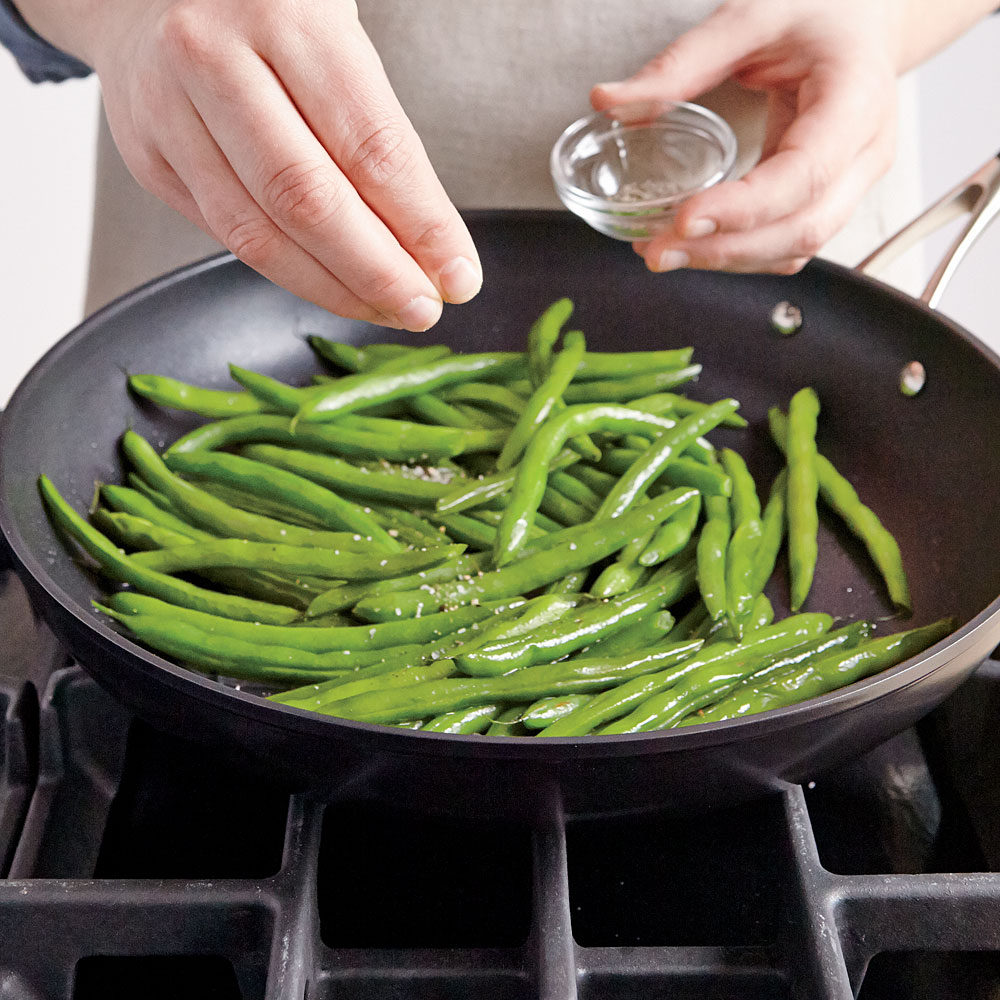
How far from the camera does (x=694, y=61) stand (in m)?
1.35

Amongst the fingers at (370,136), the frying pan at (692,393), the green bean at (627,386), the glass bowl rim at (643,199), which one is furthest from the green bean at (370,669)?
the glass bowl rim at (643,199)

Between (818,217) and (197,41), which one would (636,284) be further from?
(197,41)

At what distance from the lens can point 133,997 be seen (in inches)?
31.9

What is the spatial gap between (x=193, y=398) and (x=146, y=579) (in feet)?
0.97

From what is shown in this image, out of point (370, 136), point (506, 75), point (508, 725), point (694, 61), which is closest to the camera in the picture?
point (370, 136)

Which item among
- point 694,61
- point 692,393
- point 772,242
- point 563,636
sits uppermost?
point 694,61

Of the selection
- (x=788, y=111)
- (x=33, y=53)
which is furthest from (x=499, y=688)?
(x=33, y=53)

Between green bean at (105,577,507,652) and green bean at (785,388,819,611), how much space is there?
1.14ft

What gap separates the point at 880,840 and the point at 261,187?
0.75 meters

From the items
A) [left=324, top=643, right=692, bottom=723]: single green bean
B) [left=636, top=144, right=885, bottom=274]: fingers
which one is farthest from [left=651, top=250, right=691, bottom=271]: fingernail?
[left=324, top=643, right=692, bottom=723]: single green bean

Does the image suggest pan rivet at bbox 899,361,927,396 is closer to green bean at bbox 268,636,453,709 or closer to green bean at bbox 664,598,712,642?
green bean at bbox 664,598,712,642

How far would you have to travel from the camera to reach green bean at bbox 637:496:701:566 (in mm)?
1100

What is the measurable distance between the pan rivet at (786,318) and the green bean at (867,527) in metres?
0.16

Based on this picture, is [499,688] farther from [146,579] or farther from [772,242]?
[772,242]
